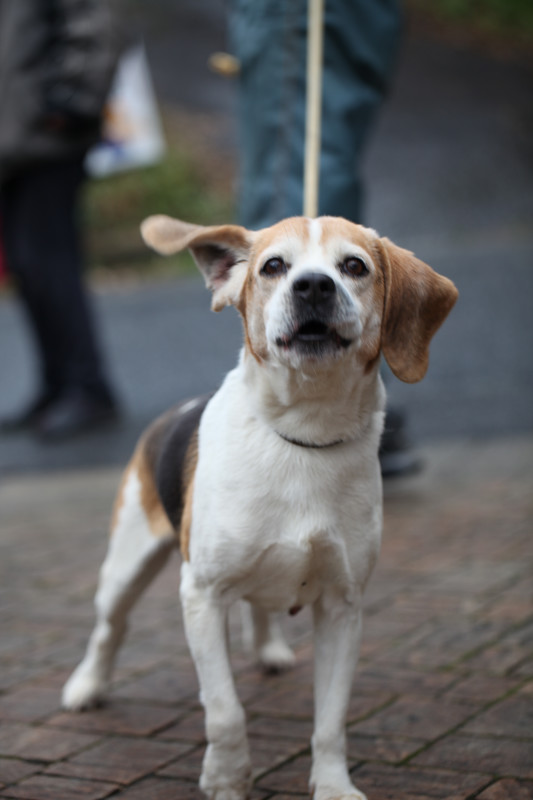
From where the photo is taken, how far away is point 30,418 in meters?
7.40

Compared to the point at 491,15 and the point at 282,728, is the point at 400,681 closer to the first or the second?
the point at 282,728

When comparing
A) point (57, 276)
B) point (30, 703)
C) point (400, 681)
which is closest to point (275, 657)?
point (400, 681)

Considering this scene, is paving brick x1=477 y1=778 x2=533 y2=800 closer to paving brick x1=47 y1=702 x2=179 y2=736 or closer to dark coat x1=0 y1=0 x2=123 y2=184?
paving brick x1=47 y1=702 x2=179 y2=736

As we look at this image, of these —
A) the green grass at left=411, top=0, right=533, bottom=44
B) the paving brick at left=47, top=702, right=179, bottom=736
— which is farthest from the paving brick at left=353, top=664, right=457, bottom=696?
the green grass at left=411, top=0, right=533, bottom=44

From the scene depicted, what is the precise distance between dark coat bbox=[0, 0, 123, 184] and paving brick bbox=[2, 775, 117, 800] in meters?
4.64

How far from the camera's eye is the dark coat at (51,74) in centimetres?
657

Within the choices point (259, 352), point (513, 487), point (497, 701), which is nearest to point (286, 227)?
point (259, 352)

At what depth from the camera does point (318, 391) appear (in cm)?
262

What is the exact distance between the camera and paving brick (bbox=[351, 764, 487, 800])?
259 centimetres

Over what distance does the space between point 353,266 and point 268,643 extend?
4.75 feet

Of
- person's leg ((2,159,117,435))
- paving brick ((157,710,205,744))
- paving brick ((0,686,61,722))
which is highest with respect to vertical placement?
person's leg ((2,159,117,435))

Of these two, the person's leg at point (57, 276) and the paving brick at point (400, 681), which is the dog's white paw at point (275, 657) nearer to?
the paving brick at point (400, 681)

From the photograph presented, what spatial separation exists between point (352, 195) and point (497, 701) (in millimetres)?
2308

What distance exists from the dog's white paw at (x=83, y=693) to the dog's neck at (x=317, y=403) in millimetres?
1151
